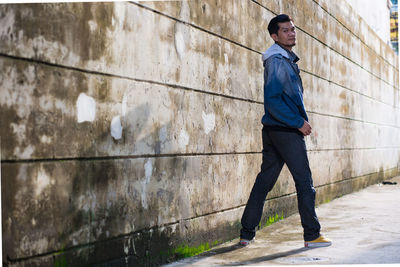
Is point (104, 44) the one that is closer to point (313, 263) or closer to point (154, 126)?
point (154, 126)

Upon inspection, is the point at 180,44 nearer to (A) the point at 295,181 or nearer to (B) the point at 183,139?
(B) the point at 183,139

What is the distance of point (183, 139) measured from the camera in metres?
4.21

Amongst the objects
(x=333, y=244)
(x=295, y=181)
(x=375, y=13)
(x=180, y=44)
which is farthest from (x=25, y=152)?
(x=375, y=13)

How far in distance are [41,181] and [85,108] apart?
1.72ft

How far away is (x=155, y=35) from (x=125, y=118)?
669 mm

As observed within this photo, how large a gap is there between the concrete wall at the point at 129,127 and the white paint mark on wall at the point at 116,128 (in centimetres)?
1

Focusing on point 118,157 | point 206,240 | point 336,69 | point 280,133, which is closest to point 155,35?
point 118,157

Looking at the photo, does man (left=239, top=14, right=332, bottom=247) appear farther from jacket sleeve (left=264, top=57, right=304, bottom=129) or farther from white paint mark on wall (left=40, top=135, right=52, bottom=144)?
white paint mark on wall (left=40, top=135, right=52, bottom=144)

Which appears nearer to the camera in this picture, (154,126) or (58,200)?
(58,200)

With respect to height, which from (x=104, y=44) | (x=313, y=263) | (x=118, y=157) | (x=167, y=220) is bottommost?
(x=313, y=263)

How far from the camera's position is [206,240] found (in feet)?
14.6

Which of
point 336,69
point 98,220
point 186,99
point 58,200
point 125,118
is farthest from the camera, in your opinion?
point 336,69

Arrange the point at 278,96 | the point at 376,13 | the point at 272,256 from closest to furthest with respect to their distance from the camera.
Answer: the point at 272,256, the point at 278,96, the point at 376,13

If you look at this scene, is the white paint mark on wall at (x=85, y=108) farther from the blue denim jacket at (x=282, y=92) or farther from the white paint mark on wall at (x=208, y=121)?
the blue denim jacket at (x=282, y=92)
